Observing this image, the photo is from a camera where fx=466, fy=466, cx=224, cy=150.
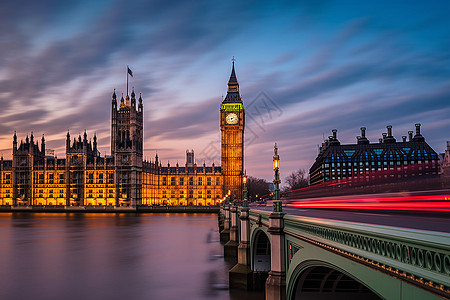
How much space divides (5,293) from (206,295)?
15.8 m

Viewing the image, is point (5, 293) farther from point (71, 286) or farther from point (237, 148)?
point (237, 148)

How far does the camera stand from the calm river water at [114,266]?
119 feet

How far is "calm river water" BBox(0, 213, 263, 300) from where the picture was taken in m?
36.3

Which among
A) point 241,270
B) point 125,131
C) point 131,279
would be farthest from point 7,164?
point 241,270

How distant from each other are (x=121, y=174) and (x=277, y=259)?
15088 centimetres

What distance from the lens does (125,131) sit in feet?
574

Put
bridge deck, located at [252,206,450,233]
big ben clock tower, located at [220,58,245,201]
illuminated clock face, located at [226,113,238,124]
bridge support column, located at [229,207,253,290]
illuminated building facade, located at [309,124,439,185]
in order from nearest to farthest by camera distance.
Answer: bridge deck, located at [252,206,450,233] < bridge support column, located at [229,207,253,290] < illuminated building facade, located at [309,124,439,185] < big ben clock tower, located at [220,58,245,201] < illuminated clock face, located at [226,113,238,124]

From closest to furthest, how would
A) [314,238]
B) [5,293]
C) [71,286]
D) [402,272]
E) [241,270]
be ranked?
[402,272]
[314,238]
[241,270]
[5,293]
[71,286]

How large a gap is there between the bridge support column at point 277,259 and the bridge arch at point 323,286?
99 cm

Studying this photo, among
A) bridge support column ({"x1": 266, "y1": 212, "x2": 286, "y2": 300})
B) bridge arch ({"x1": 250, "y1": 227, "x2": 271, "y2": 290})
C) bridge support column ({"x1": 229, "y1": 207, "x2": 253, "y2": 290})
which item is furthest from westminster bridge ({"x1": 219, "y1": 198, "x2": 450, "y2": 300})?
bridge support column ({"x1": 229, "y1": 207, "x2": 253, "y2": 290})

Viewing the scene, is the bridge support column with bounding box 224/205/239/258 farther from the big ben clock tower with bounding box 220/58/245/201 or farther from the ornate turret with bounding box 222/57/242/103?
the ornate turret with bounding box 222/57/242/103

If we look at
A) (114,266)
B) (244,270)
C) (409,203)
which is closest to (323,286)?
(409,203)

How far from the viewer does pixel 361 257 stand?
28.8 ft

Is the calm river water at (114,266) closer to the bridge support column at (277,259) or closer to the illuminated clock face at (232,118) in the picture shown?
the bridge support column at (277,259)
